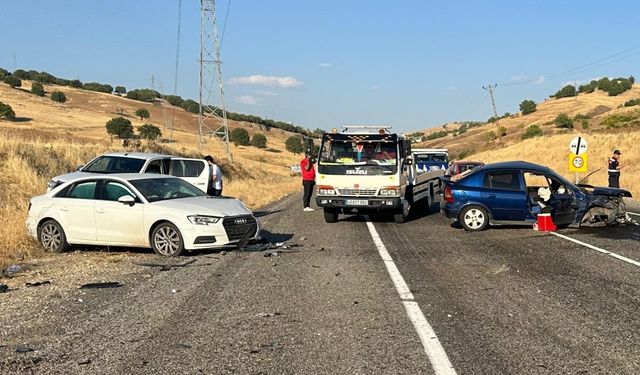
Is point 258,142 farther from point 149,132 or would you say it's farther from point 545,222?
point 545,222

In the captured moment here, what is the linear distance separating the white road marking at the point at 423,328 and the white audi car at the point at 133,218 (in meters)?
2.93

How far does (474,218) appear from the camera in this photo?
13.7 m

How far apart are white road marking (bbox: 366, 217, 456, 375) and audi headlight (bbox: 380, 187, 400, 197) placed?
5798 millimetres

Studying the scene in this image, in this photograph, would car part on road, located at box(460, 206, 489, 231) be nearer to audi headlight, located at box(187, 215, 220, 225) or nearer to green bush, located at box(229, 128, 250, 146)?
audi headlight, located at box(187, 215, 220, 225)

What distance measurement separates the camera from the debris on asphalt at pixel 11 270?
28.3ft

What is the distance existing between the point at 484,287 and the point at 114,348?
4.54 metres

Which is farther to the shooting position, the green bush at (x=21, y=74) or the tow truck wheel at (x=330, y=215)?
the green bush at (x=21, y=74)

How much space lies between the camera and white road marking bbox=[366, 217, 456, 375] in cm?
468

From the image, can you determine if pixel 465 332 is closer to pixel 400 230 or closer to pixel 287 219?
pixel 400 230

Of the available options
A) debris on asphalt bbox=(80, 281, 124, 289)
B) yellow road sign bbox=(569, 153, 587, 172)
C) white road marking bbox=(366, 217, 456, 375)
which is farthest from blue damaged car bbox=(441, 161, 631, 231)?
yellow road sign bbox=(569, 153, 587, 172)

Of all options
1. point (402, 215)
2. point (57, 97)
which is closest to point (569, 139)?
point (402, 215)

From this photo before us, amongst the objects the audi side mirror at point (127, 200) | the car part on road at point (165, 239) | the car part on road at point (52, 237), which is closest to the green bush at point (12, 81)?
the car part on road at point (52, 237)

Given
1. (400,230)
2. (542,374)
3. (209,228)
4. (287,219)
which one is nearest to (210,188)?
(287,219)

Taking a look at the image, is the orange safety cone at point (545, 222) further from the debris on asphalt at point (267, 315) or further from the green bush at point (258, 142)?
the green bush at point (258, 142)
